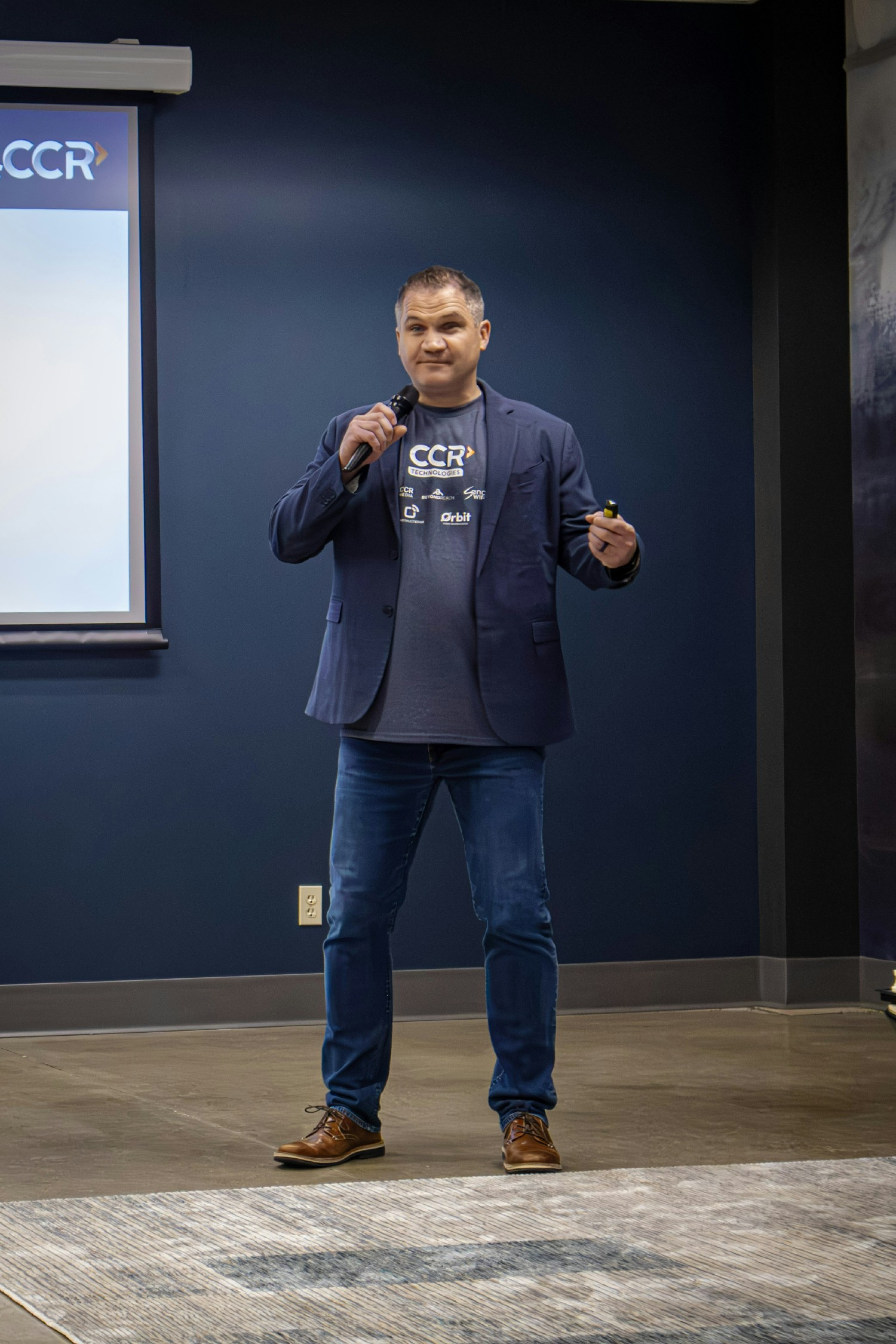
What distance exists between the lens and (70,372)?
13.3ft

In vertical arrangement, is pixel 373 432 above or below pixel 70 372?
below

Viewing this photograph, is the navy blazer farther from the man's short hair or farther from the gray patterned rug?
the gray patterned rug

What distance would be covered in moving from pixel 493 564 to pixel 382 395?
5.82 feet

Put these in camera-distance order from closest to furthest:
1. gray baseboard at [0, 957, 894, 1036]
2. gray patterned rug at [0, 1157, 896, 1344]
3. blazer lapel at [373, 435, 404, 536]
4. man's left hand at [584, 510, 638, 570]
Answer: gray patterned rug at [0, 1157, 896, 1344]
man's left hand at [584, 510, 638, 570]
blazer lapel at [373, 435, 404, 536]
gray baseboard at [0, 957, 894, 1036]

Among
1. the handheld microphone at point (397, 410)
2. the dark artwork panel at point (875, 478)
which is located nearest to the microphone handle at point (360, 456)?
the handheld microphone at point (397, 410)

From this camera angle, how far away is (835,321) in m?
4.43

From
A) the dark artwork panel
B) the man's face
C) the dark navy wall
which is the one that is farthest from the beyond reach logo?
the dark artwork panel

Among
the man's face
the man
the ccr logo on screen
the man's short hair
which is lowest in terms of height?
the man

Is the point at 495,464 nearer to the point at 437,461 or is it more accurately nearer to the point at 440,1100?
the point at 437,461

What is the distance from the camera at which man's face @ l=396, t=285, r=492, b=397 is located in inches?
Result: 102

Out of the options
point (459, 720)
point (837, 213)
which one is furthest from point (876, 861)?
point (459, 720)

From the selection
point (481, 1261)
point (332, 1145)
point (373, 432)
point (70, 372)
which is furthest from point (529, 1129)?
point (70, 372)

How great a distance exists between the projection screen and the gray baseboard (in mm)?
971

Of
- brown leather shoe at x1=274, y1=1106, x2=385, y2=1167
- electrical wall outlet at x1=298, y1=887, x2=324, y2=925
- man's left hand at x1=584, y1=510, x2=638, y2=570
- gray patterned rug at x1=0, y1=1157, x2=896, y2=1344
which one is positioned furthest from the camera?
electrical wall outlet at x1=298, y1=887, x2=324, y2=925
